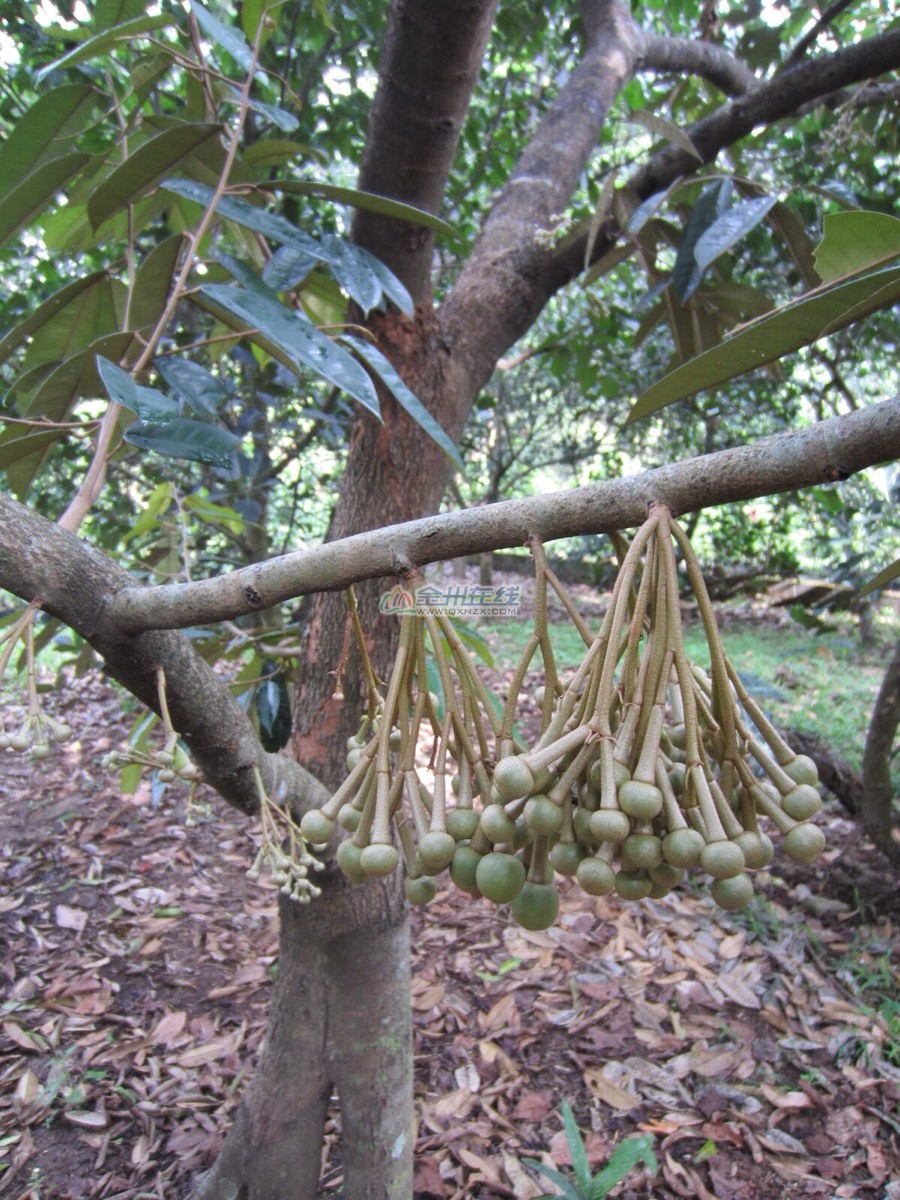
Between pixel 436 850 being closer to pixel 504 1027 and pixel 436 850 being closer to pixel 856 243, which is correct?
pixel 856 243

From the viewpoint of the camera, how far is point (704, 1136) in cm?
186

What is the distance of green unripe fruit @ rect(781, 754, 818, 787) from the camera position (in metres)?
0.59

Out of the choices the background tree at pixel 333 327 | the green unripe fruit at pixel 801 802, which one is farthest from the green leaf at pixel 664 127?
the green unripe fruit at pixel 801 802

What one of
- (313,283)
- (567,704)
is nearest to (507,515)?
(567,704)

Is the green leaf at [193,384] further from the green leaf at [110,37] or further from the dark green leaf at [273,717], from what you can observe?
the dark green leaf at [273,717]

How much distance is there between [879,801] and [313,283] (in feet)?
8.02

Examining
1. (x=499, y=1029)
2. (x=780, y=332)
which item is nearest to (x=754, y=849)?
(x=780, y=332)

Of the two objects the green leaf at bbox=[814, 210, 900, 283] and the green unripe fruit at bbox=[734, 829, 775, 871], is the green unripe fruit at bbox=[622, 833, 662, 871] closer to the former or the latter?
the green unripe fruit at bbox=[734, 829, 775, 871]

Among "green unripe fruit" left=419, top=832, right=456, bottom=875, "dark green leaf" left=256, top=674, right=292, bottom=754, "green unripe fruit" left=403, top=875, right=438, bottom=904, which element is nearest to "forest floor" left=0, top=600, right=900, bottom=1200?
"dark green leaf" left=256, top=674, right=292, bottom=754

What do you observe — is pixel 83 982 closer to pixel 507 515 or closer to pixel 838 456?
pixel 507 515

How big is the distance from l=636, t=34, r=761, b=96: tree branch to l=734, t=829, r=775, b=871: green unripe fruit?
262cm

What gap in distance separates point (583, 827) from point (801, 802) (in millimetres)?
156

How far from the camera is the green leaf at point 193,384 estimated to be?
1.24 m

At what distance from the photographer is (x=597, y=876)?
52cm
